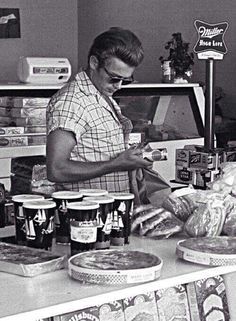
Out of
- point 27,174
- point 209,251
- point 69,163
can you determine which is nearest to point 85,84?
point 69,163

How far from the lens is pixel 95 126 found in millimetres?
2908

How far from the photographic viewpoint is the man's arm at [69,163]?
2.74 m

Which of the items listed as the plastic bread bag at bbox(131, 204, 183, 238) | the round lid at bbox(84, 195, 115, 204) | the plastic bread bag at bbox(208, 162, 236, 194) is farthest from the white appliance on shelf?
the round lid at bbox(84, 195, 115, 204)

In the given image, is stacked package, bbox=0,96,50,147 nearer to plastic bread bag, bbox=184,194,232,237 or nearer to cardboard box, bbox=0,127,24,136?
cardboard box, bbox=0,127,24,136

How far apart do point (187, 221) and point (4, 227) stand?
64 cm

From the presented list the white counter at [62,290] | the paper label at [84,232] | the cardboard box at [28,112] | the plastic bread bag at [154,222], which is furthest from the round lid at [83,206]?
the cardboard box at [28,112]

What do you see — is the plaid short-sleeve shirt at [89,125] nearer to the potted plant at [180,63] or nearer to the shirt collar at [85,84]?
the shirt collar at [85,84]

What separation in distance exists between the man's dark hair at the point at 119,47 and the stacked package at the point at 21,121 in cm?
162

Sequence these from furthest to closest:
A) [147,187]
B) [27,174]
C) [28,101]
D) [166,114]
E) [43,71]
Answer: [166,114]
[43,71]
[28,101]
[27,174]
[147,187]

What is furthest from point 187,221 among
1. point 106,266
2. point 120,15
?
point 120,15

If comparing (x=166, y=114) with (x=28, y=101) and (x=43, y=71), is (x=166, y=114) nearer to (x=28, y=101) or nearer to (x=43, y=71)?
(x=43, y=71)

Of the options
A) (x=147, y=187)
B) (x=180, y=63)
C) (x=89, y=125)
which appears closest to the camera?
(x=89, y=125)

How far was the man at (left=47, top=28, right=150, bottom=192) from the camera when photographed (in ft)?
9.11

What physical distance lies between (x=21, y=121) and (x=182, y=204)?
2.15 m
